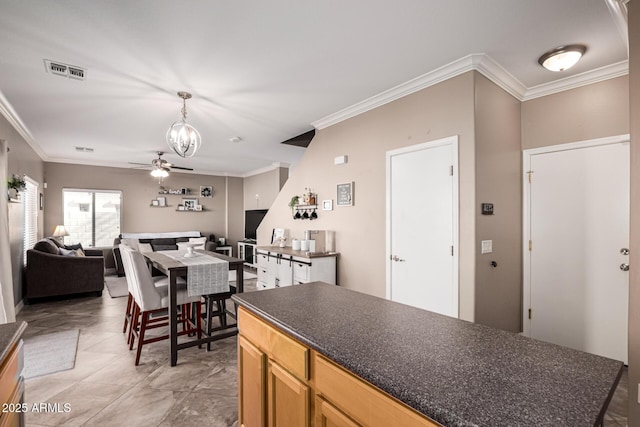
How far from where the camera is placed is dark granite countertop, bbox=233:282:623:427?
0.74m

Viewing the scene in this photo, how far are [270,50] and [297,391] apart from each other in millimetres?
2379

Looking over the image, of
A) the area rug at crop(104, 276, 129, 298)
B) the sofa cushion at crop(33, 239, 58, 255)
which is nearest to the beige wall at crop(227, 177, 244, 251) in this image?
the area rug at crop(104, 276, 129, 298)

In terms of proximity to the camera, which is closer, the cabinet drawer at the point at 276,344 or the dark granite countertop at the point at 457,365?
the dark granite countertop at the point at 457,365

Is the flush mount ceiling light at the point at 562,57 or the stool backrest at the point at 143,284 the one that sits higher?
the flush mount ceiling light at the point at 562,57

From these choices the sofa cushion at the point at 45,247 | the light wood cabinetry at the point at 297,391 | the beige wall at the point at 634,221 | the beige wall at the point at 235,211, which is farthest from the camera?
the beige wall at the point at 235,211

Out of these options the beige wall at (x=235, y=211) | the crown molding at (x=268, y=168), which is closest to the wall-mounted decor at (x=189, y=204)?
Result: the beige wall at (x=235, y=211)

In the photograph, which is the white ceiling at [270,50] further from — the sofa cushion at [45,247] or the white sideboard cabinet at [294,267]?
the sofa cushion at [45,247]

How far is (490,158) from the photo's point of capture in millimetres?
2760

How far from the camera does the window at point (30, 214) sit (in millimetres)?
4781

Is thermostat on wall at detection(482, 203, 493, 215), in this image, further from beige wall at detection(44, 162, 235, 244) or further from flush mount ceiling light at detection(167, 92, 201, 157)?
beige wall at detection(44, 162, 235, 244)

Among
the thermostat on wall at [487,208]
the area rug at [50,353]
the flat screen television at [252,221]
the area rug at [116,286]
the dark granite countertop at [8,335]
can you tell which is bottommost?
the area rug at [116,286]

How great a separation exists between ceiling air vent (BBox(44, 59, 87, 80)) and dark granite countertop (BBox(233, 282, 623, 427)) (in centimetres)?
283

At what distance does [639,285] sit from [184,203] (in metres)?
8.80

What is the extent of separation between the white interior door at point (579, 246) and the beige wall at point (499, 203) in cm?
16
